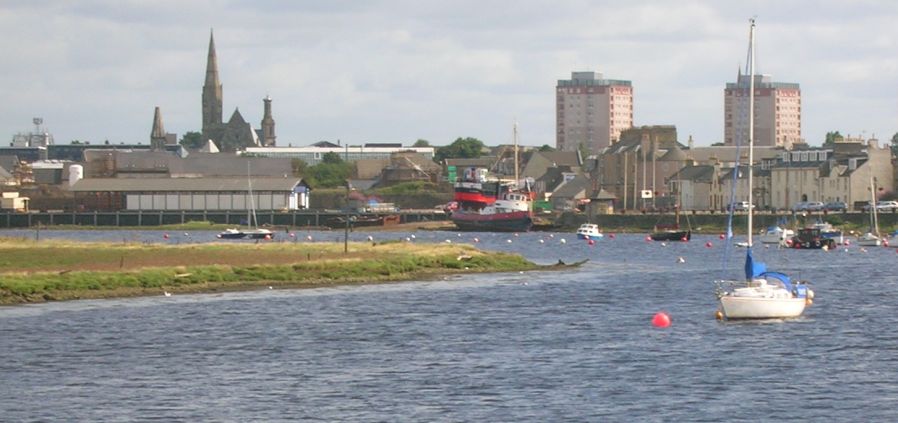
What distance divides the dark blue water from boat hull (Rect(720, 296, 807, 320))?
504 millimetres

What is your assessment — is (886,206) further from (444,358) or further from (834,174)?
(444,358)

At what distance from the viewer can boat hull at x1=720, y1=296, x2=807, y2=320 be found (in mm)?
62438

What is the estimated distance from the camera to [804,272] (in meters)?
99.4

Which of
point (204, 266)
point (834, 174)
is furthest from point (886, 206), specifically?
point (204, 266)

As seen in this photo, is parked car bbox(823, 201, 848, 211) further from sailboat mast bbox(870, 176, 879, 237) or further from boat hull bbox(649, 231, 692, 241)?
boat hull bbox(649, 231, 692, 241)

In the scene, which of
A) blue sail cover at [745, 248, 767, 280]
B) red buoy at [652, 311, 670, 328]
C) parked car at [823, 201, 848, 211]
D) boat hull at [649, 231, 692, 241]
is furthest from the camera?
parked car at [823, 201, 848, 211]

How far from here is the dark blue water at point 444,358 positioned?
43625mm

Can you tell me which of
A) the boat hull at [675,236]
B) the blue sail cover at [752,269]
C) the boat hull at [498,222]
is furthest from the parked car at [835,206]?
the blue sail cover at [752,269]

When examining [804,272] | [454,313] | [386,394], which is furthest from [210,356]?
[804,272]

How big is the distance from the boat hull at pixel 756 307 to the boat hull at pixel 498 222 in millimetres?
118307

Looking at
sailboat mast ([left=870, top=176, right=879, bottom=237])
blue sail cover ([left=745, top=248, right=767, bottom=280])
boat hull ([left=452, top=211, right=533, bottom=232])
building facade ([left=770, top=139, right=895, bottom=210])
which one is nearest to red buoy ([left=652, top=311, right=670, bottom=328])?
blue sail cover ([left=745, top=248, right=767, bottom=280])

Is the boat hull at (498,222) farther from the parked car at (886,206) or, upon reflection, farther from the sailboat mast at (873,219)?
the sailboat mast at (873,219)

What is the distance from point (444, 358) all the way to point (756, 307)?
48.1 ft

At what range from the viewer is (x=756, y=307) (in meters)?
62.6
